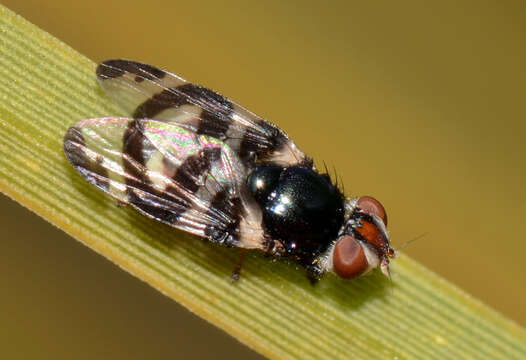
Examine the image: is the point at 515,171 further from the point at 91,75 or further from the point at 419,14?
the point at 91,75

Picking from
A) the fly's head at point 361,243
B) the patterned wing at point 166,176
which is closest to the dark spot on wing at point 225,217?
the patterned wing at point 166,176

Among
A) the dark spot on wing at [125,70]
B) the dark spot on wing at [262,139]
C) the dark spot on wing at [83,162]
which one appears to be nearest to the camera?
the dark spot on wing at [83,162]

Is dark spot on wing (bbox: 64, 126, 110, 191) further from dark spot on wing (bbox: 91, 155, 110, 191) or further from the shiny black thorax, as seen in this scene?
the shiny black thorax

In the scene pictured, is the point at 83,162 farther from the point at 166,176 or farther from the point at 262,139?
the point at 262,139

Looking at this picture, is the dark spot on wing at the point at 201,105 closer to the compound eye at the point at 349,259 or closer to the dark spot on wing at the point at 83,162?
the dark spot on wing at the point at 83,162

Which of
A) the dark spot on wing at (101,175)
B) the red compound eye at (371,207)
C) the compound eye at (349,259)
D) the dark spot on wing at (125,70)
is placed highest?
the dark spot on wing at (125,70)

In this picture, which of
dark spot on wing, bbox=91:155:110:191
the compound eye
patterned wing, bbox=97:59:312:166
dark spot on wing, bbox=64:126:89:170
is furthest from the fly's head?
dark spot on wing, bbox=64:126:89:170

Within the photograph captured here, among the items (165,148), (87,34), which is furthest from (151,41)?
(165,148)
